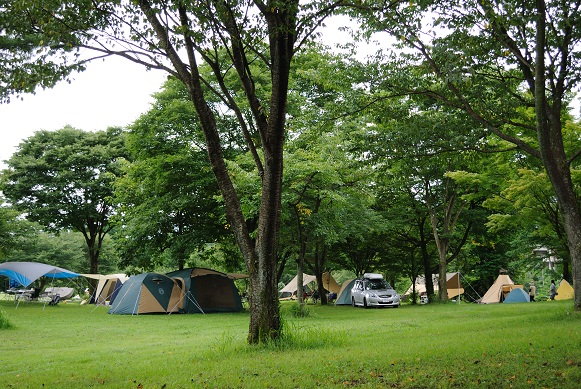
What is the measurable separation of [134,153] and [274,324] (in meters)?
14.5

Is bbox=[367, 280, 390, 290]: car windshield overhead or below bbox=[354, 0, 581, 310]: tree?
below

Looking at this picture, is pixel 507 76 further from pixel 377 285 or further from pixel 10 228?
pixel 10 228

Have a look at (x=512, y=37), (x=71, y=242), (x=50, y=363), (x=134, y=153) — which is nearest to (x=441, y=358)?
(x=50, y=363)

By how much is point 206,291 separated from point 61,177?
39.5ft

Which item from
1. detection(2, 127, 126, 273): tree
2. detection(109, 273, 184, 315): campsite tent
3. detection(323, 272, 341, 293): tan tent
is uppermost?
detection(2, 127, 126, 273): tree

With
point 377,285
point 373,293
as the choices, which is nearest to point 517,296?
point 377,285

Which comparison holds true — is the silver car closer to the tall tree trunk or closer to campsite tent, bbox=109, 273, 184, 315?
campsite tent, bbox=109, 273, 184, 315

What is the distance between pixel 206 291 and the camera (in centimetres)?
2116

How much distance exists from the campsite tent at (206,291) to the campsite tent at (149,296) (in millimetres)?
344

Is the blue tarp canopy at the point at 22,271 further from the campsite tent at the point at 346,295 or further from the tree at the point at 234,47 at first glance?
the tree at the point at 234,47

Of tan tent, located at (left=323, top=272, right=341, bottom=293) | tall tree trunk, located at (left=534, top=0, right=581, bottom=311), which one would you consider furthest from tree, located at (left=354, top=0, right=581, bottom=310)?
tan tent, located at (left=323, top=272, right=341, bottom=293)

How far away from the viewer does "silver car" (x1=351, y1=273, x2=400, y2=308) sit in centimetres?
2303

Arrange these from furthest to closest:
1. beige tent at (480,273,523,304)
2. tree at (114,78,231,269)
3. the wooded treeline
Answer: beige tent at (480,273,523,304)
tree at (114,78,231,269)
the wooded treeline

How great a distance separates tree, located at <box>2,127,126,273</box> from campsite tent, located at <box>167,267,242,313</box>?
9.24 metres
